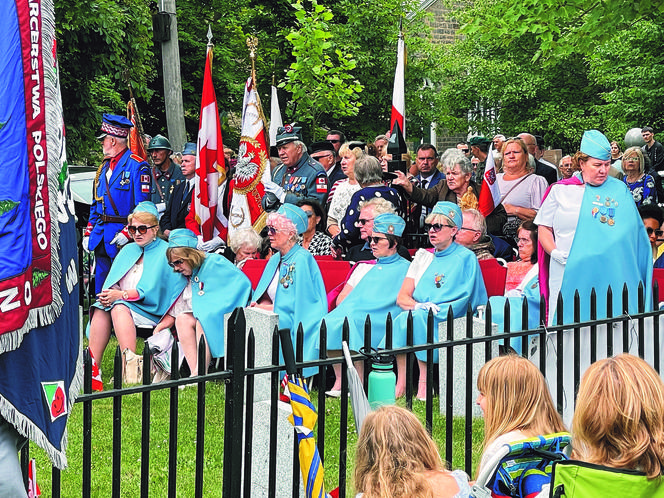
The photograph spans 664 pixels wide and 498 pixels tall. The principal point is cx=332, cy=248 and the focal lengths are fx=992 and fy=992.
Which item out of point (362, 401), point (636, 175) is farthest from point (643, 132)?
point (362, 401)

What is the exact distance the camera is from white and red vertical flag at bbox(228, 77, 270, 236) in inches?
414

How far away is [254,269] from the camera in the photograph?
9039mm

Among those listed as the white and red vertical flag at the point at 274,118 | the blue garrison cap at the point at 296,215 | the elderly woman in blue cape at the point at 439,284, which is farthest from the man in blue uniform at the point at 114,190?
the white and red vertical flag at the point at 274,118

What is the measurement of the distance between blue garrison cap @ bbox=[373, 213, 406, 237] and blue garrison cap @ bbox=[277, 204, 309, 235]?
28.1 inches

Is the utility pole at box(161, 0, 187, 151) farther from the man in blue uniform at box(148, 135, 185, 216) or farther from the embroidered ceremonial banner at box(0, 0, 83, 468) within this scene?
the embroidered ceremonial banner at box(0, 0, 83, 468)

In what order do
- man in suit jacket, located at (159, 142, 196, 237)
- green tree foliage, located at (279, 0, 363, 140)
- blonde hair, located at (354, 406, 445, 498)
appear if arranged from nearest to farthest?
blonde hair, located at (354, 406, 445, 498) < man in suit jacket, located at (159, 142, 196, 237) < green tree foliage, located at (279, 0, 363, 140)

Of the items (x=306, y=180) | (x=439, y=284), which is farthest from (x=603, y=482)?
(x=306, y=180)

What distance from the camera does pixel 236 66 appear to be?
82.6 ft

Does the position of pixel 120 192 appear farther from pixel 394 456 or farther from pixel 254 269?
pixel 394 456

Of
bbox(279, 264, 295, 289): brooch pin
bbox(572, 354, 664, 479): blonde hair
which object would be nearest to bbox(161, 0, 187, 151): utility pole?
bbox(279, 264, 295, 289): brooch pin

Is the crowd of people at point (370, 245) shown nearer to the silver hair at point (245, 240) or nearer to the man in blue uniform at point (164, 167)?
the silver hair at point (245, 240)

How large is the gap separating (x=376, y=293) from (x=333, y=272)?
0.83 m

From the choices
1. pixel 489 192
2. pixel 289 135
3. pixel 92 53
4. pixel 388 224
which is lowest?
pixel 388 224

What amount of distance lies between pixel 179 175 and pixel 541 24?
457cm
